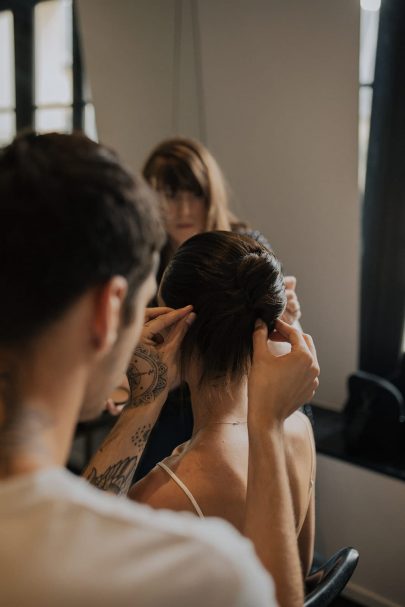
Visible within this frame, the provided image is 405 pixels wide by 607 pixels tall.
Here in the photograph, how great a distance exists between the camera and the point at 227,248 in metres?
0.97

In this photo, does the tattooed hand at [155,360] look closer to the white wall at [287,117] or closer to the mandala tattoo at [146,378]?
the mandala tattoo at [146,378]

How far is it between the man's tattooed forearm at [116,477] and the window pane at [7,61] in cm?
298

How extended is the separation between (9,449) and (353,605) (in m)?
1.51

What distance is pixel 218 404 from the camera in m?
1.05

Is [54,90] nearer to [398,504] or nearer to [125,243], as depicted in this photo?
[398,504]

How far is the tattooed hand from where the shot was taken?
3.23 ft

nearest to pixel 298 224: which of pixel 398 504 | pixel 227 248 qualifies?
pixel 398 504

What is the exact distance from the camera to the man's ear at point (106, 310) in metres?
0.55

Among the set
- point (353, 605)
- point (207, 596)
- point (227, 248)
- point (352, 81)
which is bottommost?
point (353, 605)

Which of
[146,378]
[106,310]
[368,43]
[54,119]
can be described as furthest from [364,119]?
[54,119]

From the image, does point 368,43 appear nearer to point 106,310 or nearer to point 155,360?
point 155,360

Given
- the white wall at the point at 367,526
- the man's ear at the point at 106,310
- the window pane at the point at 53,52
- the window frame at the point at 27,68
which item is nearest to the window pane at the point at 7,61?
the window frame at the point at 27,68

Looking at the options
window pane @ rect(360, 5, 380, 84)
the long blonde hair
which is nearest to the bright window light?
window pane @ rect(360, 5, 380, 84)

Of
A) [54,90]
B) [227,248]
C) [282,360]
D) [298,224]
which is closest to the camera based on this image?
[282,360]
